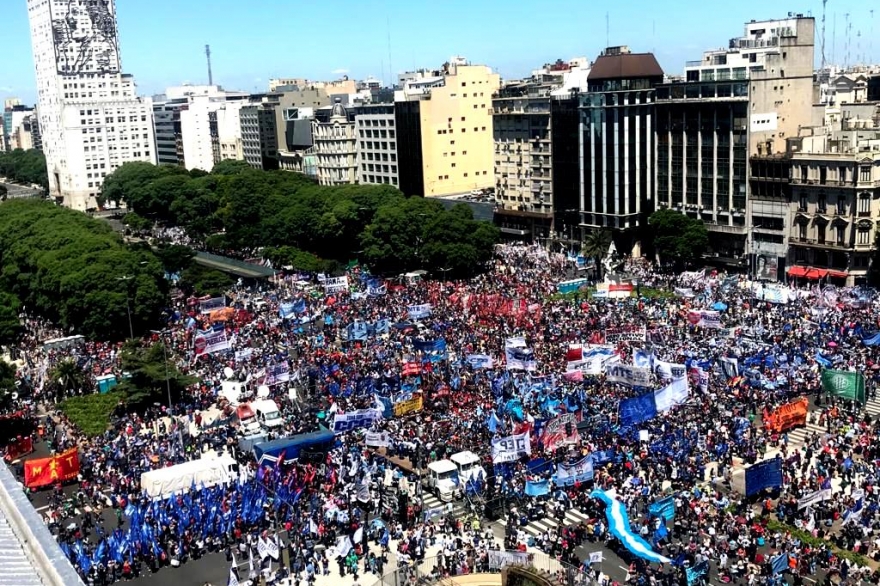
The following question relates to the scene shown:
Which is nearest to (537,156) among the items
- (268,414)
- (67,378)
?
(67,378)

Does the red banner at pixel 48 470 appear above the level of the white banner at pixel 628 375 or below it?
below

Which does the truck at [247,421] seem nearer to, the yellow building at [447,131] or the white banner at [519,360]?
the white banner at [519,360]

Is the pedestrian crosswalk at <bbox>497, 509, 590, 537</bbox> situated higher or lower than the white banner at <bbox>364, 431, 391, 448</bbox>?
lower

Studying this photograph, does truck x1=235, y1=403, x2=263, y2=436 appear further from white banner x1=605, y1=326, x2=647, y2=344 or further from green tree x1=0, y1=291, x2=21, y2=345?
green tree x1=0, y1=291, x2=21, y2=345

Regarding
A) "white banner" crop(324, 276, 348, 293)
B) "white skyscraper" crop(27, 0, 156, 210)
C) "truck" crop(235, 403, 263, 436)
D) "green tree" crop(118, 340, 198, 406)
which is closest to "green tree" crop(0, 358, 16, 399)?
"green tree" crop(118, 340, 198, 406)

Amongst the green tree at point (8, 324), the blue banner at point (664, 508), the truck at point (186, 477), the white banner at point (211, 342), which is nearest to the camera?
the blue banner at point (664, 508)

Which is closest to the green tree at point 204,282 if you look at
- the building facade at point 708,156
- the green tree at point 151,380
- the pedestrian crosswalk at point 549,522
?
the green tree at point 151,380

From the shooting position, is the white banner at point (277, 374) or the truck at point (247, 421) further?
the white banner at point (277, 374)
